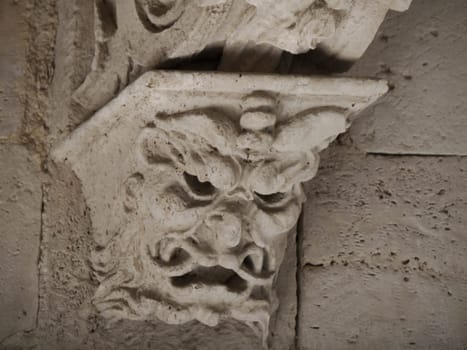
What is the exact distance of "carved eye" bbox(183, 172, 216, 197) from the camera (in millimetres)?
1396

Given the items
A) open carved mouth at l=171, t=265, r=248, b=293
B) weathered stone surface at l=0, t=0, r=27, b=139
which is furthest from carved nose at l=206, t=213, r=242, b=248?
weathered stone surface at l=0, t=0, r=27, b=139

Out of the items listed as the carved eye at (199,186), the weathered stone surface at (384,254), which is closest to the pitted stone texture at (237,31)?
the carved eye at (199,186)

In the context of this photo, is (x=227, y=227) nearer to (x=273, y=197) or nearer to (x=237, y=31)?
(x=273, y=197)

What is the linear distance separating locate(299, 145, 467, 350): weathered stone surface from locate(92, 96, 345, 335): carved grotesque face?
0.20m

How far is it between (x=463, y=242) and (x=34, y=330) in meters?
1.15

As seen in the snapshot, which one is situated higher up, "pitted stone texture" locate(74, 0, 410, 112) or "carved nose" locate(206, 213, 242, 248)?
"pitted stone texture" locate(74, 0, 410, 112)

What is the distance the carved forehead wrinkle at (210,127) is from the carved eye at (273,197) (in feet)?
0.52

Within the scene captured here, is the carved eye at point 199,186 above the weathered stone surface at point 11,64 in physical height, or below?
below

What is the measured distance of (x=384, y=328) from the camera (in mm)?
1648

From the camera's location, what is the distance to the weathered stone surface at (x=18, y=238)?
159cm

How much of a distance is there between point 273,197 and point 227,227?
141mm

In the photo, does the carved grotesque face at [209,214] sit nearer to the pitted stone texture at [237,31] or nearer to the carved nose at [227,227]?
the carved nose at [227,227]

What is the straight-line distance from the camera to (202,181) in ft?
4.52

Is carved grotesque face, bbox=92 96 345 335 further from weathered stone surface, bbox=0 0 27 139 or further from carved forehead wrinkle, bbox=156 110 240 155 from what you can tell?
weathered stone surface, bbox=0 0 27 139
